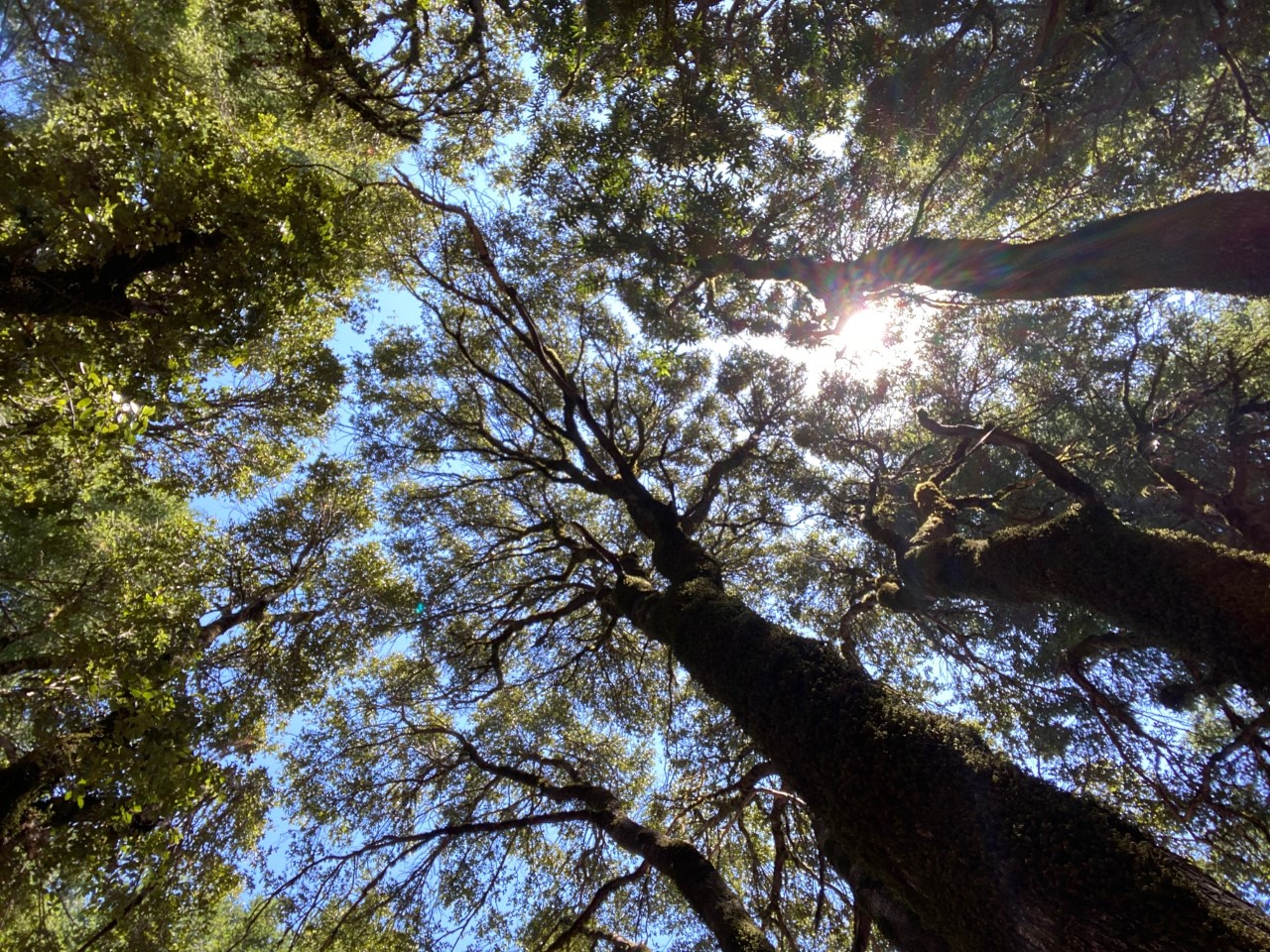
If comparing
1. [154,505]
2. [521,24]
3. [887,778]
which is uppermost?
[154,505]

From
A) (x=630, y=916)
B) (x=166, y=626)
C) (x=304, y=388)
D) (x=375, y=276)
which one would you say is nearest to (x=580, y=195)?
(x=375, y=276)

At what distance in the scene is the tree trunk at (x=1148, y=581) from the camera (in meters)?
3.06

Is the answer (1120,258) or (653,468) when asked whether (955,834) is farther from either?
(653,468)

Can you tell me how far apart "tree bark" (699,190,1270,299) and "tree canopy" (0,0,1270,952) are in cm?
4

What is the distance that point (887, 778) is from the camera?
2.69 metres

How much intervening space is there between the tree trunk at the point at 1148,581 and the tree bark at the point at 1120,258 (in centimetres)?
165

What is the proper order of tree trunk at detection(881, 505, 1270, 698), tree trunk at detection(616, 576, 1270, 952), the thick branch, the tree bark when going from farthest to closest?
the thick branch → the tree bark → tree trunk at detection(881, 505, 1270, 698) → tree trunk at detection(616, 576, 1270, 952)

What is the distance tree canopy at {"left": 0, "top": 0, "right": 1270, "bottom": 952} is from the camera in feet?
11.6

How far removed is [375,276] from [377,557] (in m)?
4.01

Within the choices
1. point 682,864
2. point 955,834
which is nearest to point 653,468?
point 682,864

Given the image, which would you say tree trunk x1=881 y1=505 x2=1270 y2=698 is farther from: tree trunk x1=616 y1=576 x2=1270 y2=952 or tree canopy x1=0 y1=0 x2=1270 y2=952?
tree trunk x1=616 y1=576 x2=1270 y2=952

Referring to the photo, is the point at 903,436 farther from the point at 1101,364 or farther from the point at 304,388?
the point at 304,388

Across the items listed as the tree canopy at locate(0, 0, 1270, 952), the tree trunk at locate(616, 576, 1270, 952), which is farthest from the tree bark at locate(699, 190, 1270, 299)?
the tree trunk at locate(616, 576, 1270, 952)

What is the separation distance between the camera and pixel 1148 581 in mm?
3473
